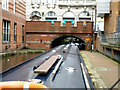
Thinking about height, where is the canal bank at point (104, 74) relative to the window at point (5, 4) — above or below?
below

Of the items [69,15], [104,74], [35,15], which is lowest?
[104,74]

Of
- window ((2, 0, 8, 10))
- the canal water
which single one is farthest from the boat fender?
window ((2, 0, 8, 10))

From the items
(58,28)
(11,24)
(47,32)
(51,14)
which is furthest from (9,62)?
(51,14)

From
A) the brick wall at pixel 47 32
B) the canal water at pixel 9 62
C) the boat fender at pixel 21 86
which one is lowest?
the canal water at pixel 9 62

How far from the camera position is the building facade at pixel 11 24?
41.4 ft

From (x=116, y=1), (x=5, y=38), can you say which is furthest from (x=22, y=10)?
(x=116, y=1)

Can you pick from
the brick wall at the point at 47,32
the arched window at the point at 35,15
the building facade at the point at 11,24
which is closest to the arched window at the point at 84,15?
the arched window at the point at 35,15

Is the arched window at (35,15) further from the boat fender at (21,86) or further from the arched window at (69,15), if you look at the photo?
the boat fender at (21,86)

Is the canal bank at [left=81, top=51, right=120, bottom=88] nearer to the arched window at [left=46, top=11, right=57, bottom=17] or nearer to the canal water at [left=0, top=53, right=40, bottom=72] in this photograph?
the canal water at [left=0, top=53, right=40, bottom=72]

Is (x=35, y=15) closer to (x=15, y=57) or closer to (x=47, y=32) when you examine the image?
(x=47, y=32)

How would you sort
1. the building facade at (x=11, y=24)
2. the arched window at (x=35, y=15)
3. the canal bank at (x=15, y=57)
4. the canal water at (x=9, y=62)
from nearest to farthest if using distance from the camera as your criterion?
the canal water at (x=9, y=62), the canal bank at (x=15, y=57), the building facade at (x=11, y=24), the arched window at (x=35, y=15)

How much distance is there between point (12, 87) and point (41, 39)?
16269mm

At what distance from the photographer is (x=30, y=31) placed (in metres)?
17.7

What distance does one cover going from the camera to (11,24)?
13.9m
